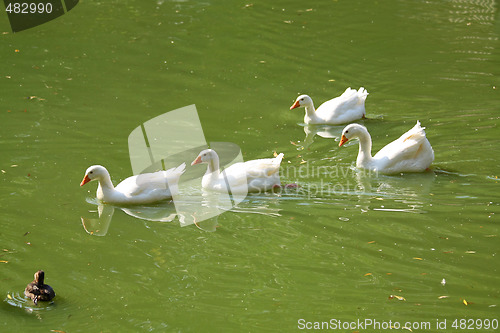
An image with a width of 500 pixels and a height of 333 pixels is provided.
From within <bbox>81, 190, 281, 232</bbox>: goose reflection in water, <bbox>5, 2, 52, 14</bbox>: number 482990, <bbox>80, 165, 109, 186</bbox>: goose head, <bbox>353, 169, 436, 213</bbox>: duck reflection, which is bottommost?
<bbox>353, 169, 436, 213</bbox>: duck reflection

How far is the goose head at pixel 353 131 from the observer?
10.0m

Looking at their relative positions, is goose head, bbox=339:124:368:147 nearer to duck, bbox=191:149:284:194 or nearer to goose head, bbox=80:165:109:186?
duck, bbox=191:149:284:194

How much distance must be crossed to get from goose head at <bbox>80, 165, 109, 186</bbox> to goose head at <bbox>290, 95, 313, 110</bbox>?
402 centimetres

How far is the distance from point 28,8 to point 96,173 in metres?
9.50

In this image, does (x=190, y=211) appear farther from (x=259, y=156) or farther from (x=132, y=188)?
(x=259, y=156)

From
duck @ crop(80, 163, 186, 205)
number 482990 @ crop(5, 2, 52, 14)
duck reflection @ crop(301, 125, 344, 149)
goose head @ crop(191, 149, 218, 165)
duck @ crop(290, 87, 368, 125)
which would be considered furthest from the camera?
number 482990 @ crop(5, 2, 52, 14)

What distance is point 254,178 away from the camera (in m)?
9.14

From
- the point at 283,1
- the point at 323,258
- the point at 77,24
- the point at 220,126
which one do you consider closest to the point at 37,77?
the point at 77,24

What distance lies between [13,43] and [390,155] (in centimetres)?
890

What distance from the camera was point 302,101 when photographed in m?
11.7

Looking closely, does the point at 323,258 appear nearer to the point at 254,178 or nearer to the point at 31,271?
the point at 254,178

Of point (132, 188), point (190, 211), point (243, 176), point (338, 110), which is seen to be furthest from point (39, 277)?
point (338, 110)

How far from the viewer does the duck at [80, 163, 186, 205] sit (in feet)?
29.0

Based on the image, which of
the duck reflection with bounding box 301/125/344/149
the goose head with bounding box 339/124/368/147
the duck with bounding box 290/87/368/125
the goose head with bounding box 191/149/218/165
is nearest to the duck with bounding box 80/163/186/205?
the goose head with bounding box 191/149/218/165
